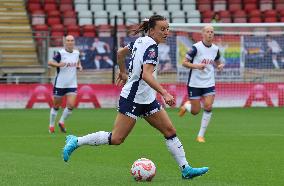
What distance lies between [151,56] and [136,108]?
2.51 feet

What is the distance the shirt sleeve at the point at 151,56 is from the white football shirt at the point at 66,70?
9.92 meters

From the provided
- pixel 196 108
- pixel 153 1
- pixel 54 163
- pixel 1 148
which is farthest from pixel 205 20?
pixel 54 163

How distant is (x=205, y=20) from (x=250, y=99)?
9373 mm

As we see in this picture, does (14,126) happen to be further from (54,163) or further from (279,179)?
(279,179)

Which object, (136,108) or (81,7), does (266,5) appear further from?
(136,108)

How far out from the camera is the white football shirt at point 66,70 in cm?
2036

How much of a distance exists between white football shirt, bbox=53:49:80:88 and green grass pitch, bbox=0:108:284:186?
1.17 meters

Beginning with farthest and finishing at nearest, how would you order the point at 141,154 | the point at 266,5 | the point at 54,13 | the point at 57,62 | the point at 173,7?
the point at 266,5
the point at 173,7
the point at 54,13
the point at 57,62
the point at 141,154

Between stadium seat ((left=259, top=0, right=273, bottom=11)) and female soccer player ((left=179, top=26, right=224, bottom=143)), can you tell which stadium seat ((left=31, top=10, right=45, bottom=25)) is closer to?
stadium seat ((left=259, top=0, right=273, bottom=11))

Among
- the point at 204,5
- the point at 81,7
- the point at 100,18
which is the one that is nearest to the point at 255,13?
the point at 204,5

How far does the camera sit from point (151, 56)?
10.6 metres

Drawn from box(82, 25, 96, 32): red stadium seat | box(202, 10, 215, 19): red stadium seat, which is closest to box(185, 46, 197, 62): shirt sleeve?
box(82, 25, 96, 32): red stadium seat

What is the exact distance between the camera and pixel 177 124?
74.6ft

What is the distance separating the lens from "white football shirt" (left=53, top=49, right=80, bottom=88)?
66.8 feet
